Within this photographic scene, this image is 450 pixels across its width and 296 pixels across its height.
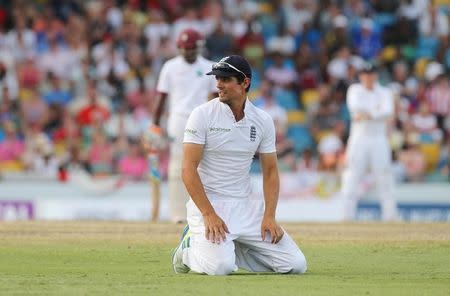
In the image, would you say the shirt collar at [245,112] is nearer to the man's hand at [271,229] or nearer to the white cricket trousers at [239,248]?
the white cricket trousers at [239,248]

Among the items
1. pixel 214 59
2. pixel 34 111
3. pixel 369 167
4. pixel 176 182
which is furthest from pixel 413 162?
pixel 176 182

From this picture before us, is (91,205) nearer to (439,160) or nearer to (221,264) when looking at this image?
(439,160)

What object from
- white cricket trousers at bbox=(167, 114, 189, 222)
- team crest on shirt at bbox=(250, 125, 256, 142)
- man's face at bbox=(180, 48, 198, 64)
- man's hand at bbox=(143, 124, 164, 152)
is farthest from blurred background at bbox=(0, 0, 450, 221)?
team crest on shirt at bbox=(250, 125, 256, 142)

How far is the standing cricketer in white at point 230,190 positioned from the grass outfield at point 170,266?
0.17 metres

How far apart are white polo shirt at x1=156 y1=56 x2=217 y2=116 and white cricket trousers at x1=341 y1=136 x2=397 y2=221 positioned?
4.16 meters

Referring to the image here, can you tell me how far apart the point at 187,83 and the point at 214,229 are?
17.8 feet

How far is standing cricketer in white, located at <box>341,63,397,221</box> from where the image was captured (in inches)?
703

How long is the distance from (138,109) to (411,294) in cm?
1437

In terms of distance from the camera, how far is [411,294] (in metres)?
8.20

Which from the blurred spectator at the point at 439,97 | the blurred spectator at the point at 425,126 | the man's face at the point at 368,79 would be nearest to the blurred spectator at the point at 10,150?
the man's face at the point at 368,79

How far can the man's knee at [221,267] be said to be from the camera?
362 inches

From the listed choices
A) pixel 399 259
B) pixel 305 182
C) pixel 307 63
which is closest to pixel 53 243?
pixel 399 259

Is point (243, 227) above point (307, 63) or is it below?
below

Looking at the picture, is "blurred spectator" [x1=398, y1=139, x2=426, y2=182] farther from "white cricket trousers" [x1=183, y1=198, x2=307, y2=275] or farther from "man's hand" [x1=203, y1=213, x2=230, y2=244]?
"man's hand" [x1=203, y1=213, x2=230, y2=244]
